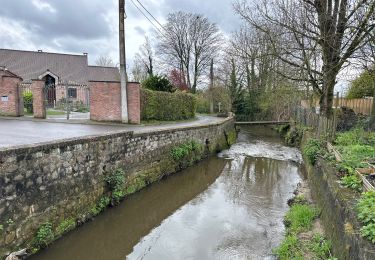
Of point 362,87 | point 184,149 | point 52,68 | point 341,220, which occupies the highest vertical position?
point 52,68

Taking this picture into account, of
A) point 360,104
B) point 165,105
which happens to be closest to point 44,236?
point 165,105

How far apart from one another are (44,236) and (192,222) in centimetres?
331

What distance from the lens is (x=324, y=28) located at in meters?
12.2

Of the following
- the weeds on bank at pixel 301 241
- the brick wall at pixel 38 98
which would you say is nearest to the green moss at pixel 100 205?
the weeds on bank at pixel 301 241

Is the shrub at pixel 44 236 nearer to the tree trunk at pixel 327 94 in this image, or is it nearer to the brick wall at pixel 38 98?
the brick wall at pixel 38 98

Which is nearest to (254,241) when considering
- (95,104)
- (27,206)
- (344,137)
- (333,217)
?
(333,217)

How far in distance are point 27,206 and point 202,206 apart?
462 cm

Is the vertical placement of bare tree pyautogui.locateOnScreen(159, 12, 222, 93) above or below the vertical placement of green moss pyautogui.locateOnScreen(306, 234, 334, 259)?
above

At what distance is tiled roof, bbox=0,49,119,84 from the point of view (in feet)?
119

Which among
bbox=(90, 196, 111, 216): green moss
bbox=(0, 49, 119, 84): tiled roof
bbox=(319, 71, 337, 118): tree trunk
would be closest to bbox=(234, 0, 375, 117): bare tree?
bbox=(319, 71, 337, 118): tree trunk

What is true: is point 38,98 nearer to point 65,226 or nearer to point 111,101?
point 111,101

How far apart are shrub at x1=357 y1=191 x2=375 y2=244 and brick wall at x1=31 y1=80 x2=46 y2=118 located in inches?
585

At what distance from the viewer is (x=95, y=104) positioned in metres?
15.7

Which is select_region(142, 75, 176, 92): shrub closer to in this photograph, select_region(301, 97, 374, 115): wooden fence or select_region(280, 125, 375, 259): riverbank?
select_region(301, 97, 374, 115): wooden fence
